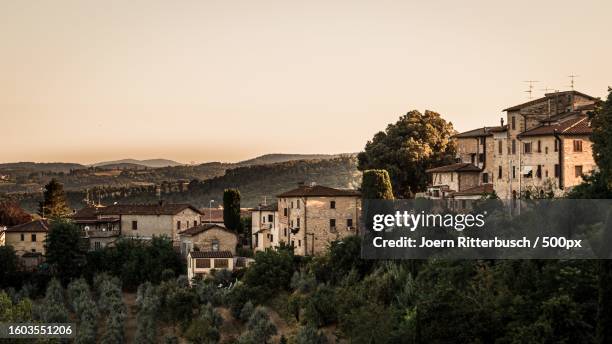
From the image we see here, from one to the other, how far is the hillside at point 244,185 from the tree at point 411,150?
5054 cm

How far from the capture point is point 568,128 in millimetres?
50500

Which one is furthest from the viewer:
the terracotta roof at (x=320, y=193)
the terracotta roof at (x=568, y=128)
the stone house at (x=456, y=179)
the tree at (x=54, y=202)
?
the tree at (x=54, y=202)

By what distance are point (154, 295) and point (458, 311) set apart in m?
26.1

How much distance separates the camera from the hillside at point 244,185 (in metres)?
124

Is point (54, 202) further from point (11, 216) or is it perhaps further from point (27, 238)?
point (27, 238)

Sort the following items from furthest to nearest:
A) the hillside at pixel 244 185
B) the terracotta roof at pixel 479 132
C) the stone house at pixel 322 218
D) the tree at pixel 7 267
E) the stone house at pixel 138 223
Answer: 1. the hillside at pixel 244 185
2. the stone house at pixel 138 223
3. the tree at pixel 7 267
4. the stone house at pixel 322 218
5. the terracotta roof at pixel 479 132

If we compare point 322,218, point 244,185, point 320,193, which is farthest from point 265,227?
point 244,185

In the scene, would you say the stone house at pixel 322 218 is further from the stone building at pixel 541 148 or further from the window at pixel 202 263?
the stone building at pixel 541 148

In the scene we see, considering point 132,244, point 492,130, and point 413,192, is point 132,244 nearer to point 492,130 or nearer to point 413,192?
point 413,192

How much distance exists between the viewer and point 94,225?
247ft

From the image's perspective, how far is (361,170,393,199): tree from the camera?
2190 inches

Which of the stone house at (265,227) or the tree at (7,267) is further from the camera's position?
the tree at (7,267)

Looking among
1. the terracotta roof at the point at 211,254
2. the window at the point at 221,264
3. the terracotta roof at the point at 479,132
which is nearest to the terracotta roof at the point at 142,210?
the terracotta roof at the point at 211,254

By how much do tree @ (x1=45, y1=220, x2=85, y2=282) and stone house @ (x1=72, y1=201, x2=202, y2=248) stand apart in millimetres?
4748
